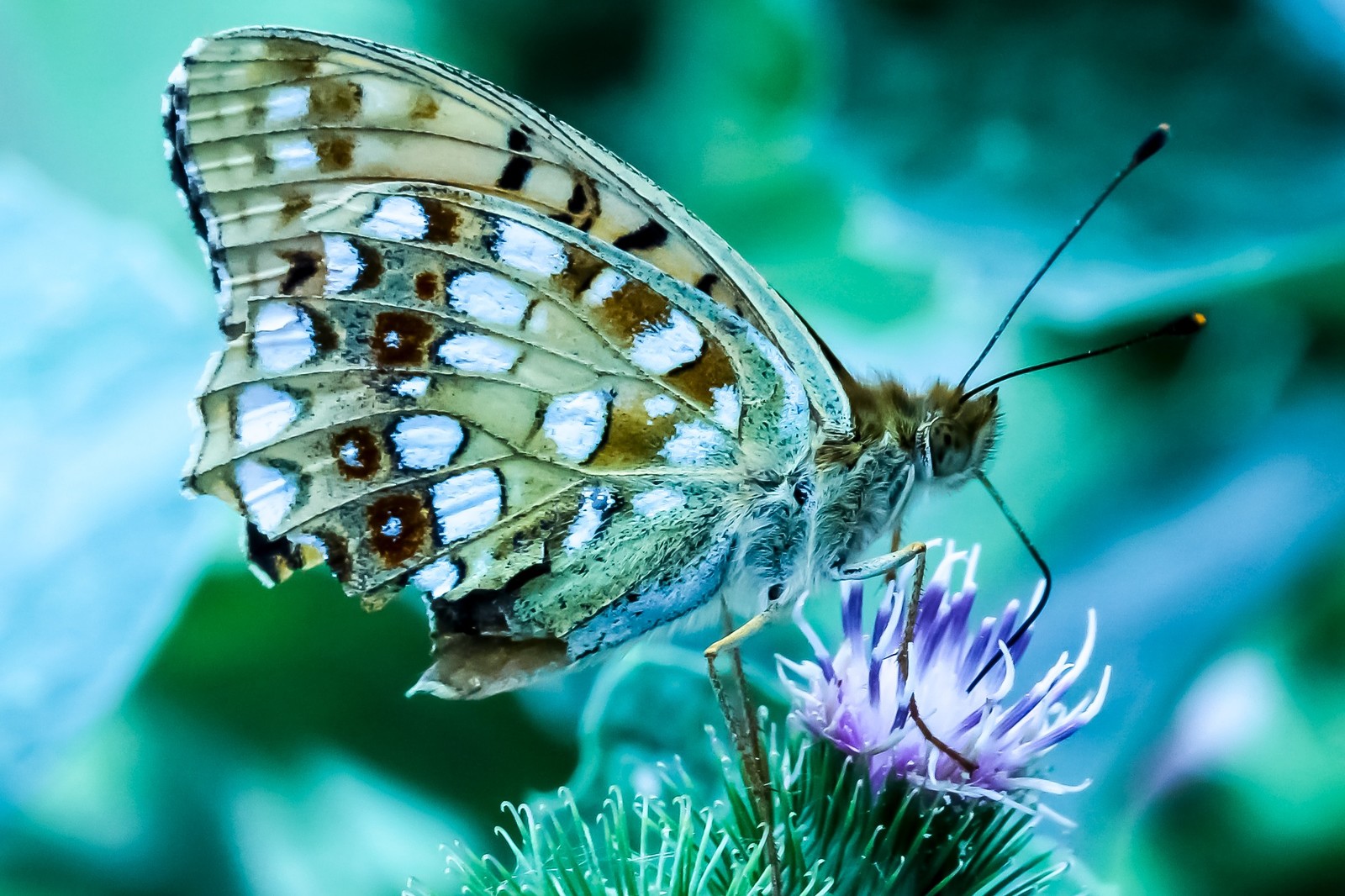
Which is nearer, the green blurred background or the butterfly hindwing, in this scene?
the butterfly hindwing

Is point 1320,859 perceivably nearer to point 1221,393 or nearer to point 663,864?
point 1221,393

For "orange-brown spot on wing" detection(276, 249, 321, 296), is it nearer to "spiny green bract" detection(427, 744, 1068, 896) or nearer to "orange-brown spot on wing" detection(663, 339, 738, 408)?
"orange-brown spot on wing" detection(663, 339, 738, 408)

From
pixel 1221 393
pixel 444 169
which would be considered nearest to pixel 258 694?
pixel 444 169

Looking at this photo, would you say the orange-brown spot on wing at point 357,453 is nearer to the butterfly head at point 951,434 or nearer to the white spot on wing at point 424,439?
the white spot on wing at point 424,439

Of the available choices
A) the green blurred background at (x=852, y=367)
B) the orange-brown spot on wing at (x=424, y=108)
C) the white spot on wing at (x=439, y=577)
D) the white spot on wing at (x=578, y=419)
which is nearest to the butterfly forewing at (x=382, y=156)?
the orange-brown spot on wing at (x=424, y=108)

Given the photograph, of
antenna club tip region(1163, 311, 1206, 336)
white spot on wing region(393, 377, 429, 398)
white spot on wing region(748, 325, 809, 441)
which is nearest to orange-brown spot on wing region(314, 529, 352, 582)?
white spot on wing region(393, 377, 429, 398)
